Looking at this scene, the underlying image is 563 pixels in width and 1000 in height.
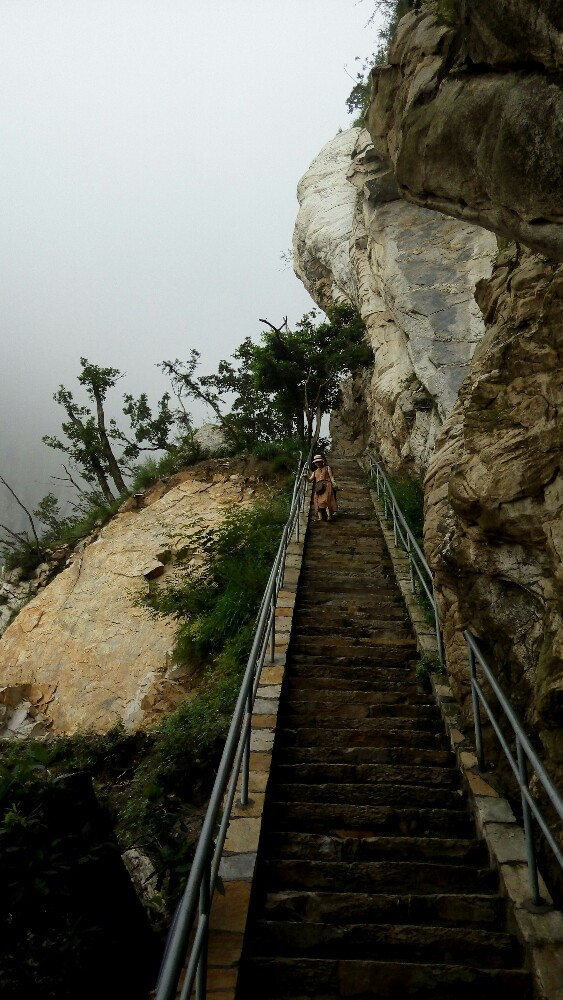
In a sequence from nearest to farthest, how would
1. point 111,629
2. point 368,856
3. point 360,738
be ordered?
point 368,856 → point 360,738 → point 111,629

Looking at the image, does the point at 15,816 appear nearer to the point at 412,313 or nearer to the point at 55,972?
the point at 55,972

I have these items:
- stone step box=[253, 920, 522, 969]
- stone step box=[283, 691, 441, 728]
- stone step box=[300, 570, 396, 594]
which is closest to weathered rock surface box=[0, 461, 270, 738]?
stone step box=[300, 570, 396, 594]

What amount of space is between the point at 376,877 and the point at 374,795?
0.75 meters

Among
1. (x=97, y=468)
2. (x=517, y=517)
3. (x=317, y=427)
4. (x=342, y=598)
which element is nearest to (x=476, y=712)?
(x=517, y=517)

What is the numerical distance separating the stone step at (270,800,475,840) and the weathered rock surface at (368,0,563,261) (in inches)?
166

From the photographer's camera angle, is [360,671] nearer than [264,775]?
No

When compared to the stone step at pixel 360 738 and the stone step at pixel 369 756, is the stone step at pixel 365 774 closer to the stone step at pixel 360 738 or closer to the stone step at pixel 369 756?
the stone step at pixel 369 756

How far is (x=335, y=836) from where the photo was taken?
12.8 ft

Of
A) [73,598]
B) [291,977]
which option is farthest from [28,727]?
[291,977]

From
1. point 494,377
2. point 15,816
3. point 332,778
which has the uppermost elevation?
point 494,377

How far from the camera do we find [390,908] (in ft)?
Answer: 10.8

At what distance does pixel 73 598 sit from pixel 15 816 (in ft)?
33.4

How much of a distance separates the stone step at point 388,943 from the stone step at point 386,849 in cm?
58

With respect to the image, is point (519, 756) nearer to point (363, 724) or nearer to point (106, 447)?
point (363, 724)
